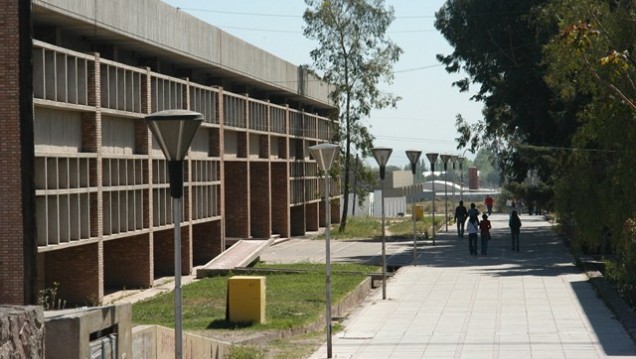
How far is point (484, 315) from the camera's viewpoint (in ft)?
88.8

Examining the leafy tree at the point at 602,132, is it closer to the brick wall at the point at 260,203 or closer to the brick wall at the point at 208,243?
the brick wall at the point at 208,243

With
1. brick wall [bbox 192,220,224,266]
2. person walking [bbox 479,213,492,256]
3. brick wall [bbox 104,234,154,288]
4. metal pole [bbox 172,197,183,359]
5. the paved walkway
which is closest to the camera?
metal pole [bbox 172,197,183,359]

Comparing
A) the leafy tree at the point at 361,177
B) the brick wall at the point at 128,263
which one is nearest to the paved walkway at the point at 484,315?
the brick wall at the point at 128,263

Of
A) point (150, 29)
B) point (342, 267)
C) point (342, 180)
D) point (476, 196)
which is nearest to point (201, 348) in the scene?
point (150, 29)

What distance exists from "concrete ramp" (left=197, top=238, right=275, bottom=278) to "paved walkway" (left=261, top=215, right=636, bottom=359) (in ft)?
12.5

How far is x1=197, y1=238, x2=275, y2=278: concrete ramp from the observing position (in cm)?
3872

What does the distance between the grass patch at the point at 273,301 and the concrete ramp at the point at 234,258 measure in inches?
30.1

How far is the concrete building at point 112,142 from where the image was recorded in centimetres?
2475

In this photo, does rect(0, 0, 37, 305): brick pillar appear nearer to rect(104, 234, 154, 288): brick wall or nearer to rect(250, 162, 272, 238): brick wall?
rect(104, 234, 154, 288): brick wall

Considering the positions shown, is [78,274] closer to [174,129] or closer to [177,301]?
[177,301]

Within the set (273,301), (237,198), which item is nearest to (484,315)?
(273,301)

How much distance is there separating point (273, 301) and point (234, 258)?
1157 cm

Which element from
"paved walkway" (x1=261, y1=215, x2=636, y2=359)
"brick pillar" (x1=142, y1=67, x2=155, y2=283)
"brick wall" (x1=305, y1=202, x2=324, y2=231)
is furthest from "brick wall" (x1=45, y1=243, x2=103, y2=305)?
"brick wall" (x1=305, y1=202, x2=324, y2=231)

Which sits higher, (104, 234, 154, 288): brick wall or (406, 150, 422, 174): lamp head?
(406, 150, 422, 174): lamp head
